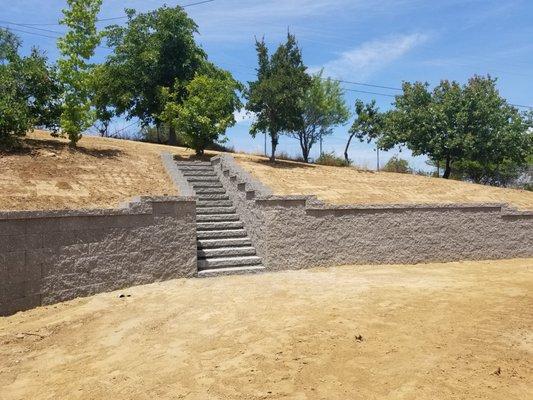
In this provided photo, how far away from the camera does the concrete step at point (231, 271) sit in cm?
885

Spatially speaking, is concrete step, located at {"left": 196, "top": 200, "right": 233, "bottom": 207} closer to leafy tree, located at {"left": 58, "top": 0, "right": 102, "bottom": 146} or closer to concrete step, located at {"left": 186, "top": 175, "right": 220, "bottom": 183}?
concrete step, located at {"left": 186, "top": 175, "right": 220, "bottom": 183}

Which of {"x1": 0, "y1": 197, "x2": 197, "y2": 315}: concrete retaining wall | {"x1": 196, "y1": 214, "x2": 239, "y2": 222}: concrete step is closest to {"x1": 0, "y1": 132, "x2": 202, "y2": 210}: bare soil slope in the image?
{"x1": 0, "y1": 197, "x2": 197, "y2": 315}: concrete retaining wall


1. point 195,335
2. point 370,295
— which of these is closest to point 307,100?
point 370,295

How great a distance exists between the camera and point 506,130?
21.6 metres

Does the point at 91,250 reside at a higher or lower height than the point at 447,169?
lower

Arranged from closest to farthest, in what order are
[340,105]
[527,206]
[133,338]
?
[133,338] → [527,206] → [340,105]

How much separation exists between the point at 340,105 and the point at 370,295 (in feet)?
86.2

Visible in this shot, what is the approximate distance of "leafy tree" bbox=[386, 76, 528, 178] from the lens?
21234 mm

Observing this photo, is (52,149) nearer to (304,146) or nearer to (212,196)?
(212,196)

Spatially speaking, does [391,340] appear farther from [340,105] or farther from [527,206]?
[340,105]

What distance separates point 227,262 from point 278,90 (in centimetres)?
887

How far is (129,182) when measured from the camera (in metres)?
10.5

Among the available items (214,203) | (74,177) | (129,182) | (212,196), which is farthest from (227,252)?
(74,177)

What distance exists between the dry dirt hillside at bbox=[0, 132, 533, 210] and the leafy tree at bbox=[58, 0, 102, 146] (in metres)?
0.81
